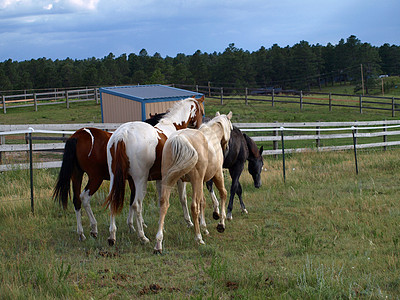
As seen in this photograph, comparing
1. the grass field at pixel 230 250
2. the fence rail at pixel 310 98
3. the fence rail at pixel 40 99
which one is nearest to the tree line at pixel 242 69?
the fence rail at pixel 40 99

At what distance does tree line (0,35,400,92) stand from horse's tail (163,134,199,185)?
38.3 m

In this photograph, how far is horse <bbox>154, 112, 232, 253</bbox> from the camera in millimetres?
5059

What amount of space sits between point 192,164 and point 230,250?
A: 1.17 metres

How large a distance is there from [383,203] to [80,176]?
5.05 metres

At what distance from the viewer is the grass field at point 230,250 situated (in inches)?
153

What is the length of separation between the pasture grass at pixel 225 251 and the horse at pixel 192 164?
450 mm

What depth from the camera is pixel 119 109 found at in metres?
15.3

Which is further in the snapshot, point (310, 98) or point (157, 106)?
point (310, 98)

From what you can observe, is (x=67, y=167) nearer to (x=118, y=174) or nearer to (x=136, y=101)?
(x=118, y=174)

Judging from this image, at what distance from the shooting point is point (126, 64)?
59.8m

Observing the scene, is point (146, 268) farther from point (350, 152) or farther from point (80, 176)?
point (350, 152)

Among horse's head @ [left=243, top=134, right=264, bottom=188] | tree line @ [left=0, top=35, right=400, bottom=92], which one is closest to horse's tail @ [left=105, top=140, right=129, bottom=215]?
horse's head @ [left=243, top=134, right=264, bottom=188]

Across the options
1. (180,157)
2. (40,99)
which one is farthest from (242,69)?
(180,157)

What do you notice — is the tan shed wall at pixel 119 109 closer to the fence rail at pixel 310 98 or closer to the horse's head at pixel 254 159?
the horse's head at pixel 254 159
